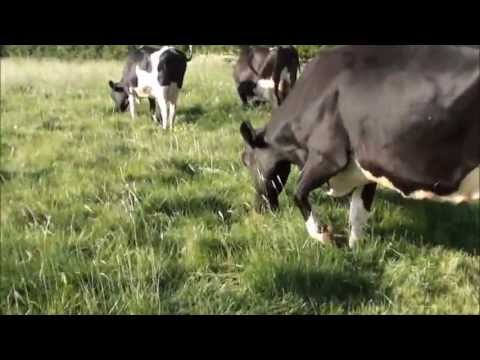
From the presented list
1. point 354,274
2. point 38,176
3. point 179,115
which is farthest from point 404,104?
point 179,115

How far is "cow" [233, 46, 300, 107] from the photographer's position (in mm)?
9461

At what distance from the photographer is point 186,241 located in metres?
3.62

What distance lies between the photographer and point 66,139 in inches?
202

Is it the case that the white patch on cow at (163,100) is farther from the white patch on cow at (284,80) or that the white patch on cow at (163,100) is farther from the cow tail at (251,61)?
the cow tail at (251,61)

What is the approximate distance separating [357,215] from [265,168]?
759 millimetres

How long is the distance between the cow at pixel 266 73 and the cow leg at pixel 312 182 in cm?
519

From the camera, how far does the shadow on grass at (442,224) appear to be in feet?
12.5

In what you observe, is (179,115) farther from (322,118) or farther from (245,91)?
(245,91)

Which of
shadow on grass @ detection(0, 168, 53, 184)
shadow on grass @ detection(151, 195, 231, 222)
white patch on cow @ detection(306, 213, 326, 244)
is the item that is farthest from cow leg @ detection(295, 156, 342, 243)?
shadow on grass @ detection(0, 168, 53, 184)

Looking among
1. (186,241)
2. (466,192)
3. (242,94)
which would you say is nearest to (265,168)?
(186,241)

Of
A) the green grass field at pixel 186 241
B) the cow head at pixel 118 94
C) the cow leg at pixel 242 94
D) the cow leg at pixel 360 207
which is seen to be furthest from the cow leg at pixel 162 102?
the cow leg at pixel 360 207

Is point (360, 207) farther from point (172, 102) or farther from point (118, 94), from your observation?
point (118, 94)

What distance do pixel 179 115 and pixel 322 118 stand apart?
10.2 ft
